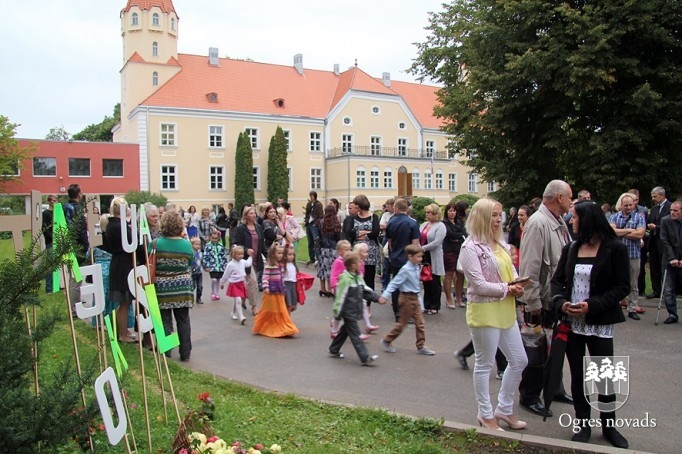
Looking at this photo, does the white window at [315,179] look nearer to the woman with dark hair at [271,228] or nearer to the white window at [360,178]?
the white window at [360,178]

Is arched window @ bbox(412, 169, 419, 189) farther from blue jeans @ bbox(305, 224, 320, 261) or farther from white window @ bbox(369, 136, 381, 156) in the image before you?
blue jeans @ bbox(305, 224, 320, 261)

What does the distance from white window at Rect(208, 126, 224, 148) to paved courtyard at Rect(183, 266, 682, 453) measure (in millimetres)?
43224

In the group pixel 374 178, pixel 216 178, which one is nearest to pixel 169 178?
pixel 216 178

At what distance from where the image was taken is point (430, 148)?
63281 millimetres

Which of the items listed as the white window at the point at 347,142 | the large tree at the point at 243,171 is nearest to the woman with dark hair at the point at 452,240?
the large tree at the point at 243,171

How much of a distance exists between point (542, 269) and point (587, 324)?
939mm

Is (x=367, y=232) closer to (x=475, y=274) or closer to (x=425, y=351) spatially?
(x=425, y=351)

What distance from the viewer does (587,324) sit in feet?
16.5

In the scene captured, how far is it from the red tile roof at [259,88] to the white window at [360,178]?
668 centimetres

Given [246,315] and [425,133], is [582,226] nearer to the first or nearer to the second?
[246,315]

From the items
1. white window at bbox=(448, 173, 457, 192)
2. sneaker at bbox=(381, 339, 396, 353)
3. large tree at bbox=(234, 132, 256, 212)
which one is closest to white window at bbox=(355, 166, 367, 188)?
large tree at bbox=(234, 132, 256, 212)

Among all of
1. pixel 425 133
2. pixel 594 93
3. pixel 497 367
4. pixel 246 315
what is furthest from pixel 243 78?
pixel 497 367

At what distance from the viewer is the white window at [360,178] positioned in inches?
2197

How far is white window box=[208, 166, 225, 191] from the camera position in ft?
172
